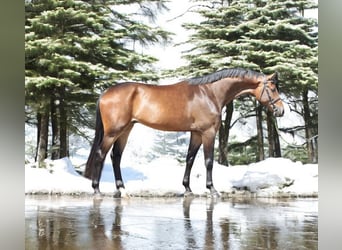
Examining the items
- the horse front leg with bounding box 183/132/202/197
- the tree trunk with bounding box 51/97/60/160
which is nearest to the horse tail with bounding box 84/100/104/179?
the tree trunk with bounding box 51/97/60/160

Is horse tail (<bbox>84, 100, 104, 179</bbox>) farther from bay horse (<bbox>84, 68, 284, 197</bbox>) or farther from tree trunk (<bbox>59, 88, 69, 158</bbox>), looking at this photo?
tree trunk (<bbox>59, 88, 69, 158</bbox>)

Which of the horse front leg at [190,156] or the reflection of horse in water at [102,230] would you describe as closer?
the reflection of horse in water at [102,230]

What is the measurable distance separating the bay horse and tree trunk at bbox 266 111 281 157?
66 mm

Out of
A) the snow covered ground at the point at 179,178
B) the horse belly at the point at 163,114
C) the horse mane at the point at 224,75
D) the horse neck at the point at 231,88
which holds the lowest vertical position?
the snow covered ground at the point at 179,178

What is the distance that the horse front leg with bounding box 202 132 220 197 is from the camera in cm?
370

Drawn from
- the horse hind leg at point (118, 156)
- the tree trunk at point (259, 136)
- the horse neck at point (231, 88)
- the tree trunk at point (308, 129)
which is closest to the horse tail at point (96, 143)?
the horse hind leg at point (118, 156)

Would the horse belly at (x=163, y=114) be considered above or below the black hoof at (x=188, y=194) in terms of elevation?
above

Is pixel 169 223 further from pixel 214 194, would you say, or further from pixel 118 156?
pixel 118 156

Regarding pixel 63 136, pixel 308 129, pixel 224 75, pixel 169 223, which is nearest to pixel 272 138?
pixel 308 129

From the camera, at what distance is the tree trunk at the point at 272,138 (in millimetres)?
3707

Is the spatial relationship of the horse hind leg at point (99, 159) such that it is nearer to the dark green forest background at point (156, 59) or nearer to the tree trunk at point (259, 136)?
the dark green forest background at point (156, 59)

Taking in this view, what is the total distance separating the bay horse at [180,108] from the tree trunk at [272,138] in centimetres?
7
